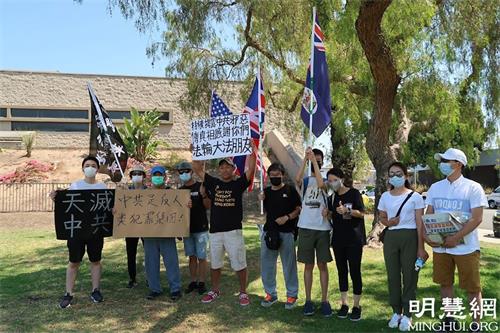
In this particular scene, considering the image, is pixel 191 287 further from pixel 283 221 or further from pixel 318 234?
pixel 318 234

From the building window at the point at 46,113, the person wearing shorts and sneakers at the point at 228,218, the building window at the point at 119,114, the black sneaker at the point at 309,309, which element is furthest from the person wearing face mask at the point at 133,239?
the building window at the point at 46,113

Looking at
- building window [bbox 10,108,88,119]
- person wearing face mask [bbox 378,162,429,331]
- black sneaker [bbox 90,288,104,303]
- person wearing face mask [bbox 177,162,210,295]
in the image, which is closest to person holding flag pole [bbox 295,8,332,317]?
person wearing face mask [bbox 378,162,429,331]

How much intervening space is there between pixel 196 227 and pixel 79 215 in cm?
156

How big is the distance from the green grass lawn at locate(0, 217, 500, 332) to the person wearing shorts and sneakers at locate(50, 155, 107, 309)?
0.52 feet

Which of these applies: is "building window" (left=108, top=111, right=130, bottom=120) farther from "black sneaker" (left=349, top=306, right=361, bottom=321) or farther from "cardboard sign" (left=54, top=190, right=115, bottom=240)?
"black sneaker" (left=349, top=306, right=361, bottom=321)

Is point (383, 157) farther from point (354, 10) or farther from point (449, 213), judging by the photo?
point (449, 213)

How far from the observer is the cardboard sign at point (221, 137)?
20.2ft

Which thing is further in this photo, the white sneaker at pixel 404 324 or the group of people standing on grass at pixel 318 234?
the white sneaker at pixel 404 324

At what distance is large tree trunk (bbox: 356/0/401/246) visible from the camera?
337 inches

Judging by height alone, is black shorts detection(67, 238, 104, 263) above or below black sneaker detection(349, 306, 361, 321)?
above

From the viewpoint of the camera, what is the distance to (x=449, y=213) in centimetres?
471

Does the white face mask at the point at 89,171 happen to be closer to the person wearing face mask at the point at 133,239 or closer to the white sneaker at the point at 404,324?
the person wearing face mask at the point at 133,239

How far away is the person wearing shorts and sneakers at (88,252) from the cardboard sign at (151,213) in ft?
1.03

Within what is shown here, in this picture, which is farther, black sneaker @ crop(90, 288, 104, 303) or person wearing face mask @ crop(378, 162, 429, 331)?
black sneaker @ crop(90, 288, 104, 303)
